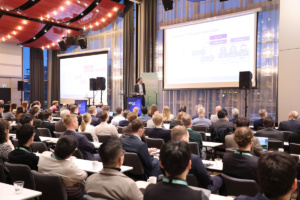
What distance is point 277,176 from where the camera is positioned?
1493 millimetres

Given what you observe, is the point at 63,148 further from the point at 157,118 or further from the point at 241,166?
Answer: the point at 157,118

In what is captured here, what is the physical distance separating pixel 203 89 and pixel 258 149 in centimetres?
697

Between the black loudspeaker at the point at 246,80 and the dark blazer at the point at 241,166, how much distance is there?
5999 mm

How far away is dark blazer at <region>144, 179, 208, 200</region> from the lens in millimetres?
1750

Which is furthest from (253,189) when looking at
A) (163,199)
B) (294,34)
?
(294,34)

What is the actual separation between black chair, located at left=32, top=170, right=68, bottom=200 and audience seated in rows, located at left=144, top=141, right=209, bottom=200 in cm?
111

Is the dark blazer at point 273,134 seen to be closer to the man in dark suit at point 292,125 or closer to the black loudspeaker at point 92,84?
the man in dark suit at point 292,125

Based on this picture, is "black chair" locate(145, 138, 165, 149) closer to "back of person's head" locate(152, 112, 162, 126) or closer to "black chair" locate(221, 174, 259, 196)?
"back of person's head" locate(152, 112, 162, 126)

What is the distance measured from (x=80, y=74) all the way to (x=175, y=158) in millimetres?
14781

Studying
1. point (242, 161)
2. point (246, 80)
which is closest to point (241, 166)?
point (242, 161)

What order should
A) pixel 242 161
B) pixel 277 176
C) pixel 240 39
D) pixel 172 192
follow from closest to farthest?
pixel 277 176
pixel 172 192
pixel 242 161
pixel 240 39

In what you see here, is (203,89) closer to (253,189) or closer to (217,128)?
(217,128)

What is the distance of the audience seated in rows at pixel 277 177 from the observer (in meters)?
1.49

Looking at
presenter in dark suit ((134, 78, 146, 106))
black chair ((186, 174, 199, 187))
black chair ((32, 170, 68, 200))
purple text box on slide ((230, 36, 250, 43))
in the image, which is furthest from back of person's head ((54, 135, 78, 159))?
presenter in dark suit ((134, 78, 146, 106))
